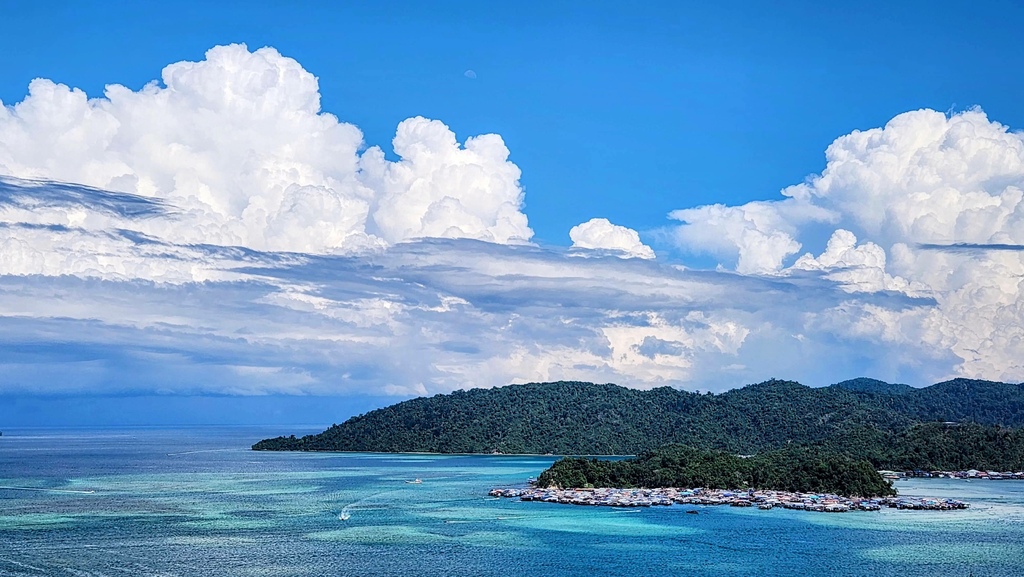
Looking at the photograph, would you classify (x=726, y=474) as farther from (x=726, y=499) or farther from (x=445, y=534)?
(x=445, y=534)

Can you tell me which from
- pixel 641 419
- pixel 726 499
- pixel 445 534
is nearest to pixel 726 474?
pixel 726 499

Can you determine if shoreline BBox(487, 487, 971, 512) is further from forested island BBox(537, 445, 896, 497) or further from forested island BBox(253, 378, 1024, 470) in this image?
forested island BBox(253, 378, 1024, 470)

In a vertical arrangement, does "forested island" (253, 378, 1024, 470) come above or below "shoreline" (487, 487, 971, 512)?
above

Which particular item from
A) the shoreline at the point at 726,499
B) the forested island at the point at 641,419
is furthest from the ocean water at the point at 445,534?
the forested island at the point at 641,419

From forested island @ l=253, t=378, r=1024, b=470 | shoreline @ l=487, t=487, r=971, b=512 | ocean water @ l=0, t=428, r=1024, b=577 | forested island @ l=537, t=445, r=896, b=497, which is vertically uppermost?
forested island @ l=253, t=378, r=1024, b=470

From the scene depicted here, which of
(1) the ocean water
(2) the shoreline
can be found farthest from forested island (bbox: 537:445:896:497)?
(1) the ocean water

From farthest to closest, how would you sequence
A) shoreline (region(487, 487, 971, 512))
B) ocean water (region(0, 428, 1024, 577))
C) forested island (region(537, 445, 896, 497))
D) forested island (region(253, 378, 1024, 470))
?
1. forested island (region(253, 378, 1024, 470))
2. forested island (region(537, 445, 896, 497))
3. shoreline (region(487, 487, 971, 512))
4. ocean water (region(0, 428, 1024, 577))

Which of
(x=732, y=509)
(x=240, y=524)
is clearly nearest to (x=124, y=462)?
(x=240, y=524)
